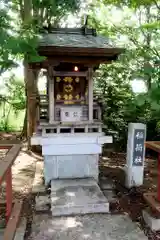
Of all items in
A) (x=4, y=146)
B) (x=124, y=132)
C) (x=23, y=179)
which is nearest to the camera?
(x=4, y=146)

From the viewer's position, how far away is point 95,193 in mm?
5016

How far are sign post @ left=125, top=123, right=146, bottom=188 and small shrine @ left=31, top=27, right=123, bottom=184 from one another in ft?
1.60

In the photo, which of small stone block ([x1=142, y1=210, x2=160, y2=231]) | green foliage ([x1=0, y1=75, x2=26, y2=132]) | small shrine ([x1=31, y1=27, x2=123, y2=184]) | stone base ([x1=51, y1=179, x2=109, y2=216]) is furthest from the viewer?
green foliage ([x1=0, y1=75, x2=26, y2=132])

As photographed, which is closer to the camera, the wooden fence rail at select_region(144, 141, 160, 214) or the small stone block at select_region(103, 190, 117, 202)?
the wooden fence rail at select_region(144, 141, 160, 214)

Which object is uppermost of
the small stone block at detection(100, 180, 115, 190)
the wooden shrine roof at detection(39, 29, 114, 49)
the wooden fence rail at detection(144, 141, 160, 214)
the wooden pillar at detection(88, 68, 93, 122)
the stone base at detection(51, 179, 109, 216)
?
the wooden shrine roof at detection(39, 29, 114, 49)

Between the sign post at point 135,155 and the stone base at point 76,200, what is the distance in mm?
865

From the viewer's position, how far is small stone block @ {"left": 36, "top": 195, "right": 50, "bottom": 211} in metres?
4.78

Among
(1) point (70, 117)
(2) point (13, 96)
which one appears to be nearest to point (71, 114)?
(1) point (70, 117)

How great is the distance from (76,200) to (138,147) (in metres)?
1.83

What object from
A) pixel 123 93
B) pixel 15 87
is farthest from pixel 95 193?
pixel 15 87

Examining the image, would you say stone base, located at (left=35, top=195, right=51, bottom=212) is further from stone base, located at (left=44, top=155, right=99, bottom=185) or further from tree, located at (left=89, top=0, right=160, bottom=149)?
tree, located at (left=89, top=0, right=160, bottom=149)

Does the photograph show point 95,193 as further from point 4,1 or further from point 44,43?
point 4,1

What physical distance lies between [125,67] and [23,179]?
494cm

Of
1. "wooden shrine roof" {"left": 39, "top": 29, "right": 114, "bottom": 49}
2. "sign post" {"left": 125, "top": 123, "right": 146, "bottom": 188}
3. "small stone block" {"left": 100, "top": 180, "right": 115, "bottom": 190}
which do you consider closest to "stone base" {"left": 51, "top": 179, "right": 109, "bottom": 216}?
"small stone block" {"left": 100, "top": 180, "right": 115, "bottom": 190}
